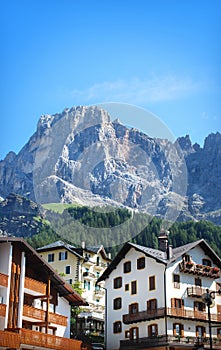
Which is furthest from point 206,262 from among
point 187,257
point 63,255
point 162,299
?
point 63,255

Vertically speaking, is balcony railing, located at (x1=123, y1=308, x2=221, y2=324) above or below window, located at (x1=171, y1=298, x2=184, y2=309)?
below

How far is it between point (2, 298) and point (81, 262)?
48.1 meters

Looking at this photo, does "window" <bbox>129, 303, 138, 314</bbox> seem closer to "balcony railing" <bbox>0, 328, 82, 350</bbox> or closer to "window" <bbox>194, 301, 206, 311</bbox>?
"window" <bbox>194, 301, 206, 311</bbox>

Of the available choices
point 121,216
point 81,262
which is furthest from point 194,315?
point 121,216

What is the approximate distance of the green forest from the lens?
15612 centimetres

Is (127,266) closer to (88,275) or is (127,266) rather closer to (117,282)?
(117,282)

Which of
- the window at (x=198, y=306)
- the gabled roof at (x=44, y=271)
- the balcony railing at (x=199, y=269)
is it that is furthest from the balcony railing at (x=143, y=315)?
the gabled roof at (x=44, y=271)

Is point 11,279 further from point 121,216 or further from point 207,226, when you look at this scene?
point 121,216

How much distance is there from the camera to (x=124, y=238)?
168625 mm

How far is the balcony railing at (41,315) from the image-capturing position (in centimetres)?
4494

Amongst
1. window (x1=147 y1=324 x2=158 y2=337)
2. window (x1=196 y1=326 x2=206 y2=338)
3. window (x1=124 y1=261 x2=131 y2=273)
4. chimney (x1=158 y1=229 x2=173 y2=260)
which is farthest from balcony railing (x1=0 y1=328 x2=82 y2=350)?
chimney (x1=158 y1=229 x2=173 y2=260)

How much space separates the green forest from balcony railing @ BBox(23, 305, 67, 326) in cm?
8820

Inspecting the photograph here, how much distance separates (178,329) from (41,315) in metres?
15.8

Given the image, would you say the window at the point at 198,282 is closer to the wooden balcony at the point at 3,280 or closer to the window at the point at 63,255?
the wooden balcony at the point at 3,280
